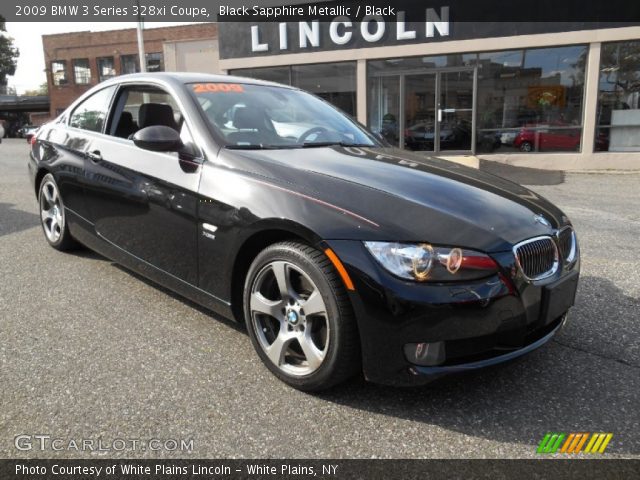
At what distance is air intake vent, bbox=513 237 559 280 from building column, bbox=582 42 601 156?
479 inches

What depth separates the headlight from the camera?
2189mm

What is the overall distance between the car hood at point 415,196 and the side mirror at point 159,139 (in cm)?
39

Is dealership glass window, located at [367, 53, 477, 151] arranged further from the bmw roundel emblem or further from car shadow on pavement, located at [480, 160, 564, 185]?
the bmw roundel emblem

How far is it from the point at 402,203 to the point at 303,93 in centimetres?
210

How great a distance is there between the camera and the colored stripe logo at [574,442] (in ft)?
7.10

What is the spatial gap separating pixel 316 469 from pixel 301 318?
704 millimetres

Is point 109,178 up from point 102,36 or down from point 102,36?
down

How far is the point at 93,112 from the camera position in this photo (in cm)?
428

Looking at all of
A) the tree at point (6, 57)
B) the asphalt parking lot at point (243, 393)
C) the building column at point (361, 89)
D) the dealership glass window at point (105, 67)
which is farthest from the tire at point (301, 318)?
the tree at point (6, 57)

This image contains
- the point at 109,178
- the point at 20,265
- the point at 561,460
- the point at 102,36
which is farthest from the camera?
the point at 102,36

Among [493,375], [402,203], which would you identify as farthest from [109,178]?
[493,375]

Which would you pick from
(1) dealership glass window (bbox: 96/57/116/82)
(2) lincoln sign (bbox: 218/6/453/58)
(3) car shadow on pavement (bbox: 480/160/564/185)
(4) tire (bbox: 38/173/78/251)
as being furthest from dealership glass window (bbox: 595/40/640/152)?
(1) dealership glass window (bbox: 96/57/116/82)

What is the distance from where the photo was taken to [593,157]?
13.1 meters

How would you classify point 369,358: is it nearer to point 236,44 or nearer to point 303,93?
point 303,93
